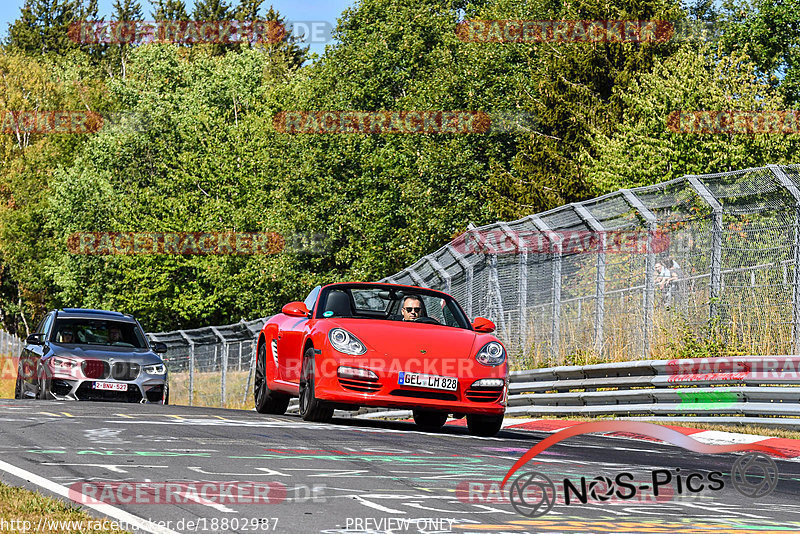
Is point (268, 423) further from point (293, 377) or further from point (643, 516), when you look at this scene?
point (643, 516)

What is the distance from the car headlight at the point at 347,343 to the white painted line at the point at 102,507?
175 inches

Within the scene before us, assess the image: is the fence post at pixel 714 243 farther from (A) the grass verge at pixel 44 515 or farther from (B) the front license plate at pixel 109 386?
(A) the grass verge at pixel 44 515

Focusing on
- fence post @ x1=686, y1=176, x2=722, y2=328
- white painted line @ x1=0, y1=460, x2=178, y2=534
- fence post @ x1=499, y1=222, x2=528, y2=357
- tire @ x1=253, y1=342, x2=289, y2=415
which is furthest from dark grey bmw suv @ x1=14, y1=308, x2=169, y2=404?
white painted line @ x1=0, y1=460, x2=178, y2=534

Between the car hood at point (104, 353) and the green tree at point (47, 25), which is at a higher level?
the green tree at point (47, 25)

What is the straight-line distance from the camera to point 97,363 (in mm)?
17922

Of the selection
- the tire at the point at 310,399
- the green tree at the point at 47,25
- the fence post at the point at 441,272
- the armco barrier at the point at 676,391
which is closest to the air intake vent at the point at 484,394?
the tire at the point at 310,399

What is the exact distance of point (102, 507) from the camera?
6.64 meters

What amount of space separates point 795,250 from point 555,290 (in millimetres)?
4675

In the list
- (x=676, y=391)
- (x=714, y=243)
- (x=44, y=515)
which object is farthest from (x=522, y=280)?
(x=44, y=515)

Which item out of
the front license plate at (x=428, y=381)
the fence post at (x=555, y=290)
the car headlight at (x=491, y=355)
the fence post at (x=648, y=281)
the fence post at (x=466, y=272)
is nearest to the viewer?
the front license plate at (x=428, y=381)

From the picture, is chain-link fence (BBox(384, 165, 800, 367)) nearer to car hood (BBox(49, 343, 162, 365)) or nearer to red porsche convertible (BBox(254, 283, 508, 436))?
red porsche convertible (BBox(254, 283, 508, 436))

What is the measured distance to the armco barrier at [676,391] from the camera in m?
13.5

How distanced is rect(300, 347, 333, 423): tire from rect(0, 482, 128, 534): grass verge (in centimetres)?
585

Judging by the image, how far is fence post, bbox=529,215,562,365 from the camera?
742 inches
